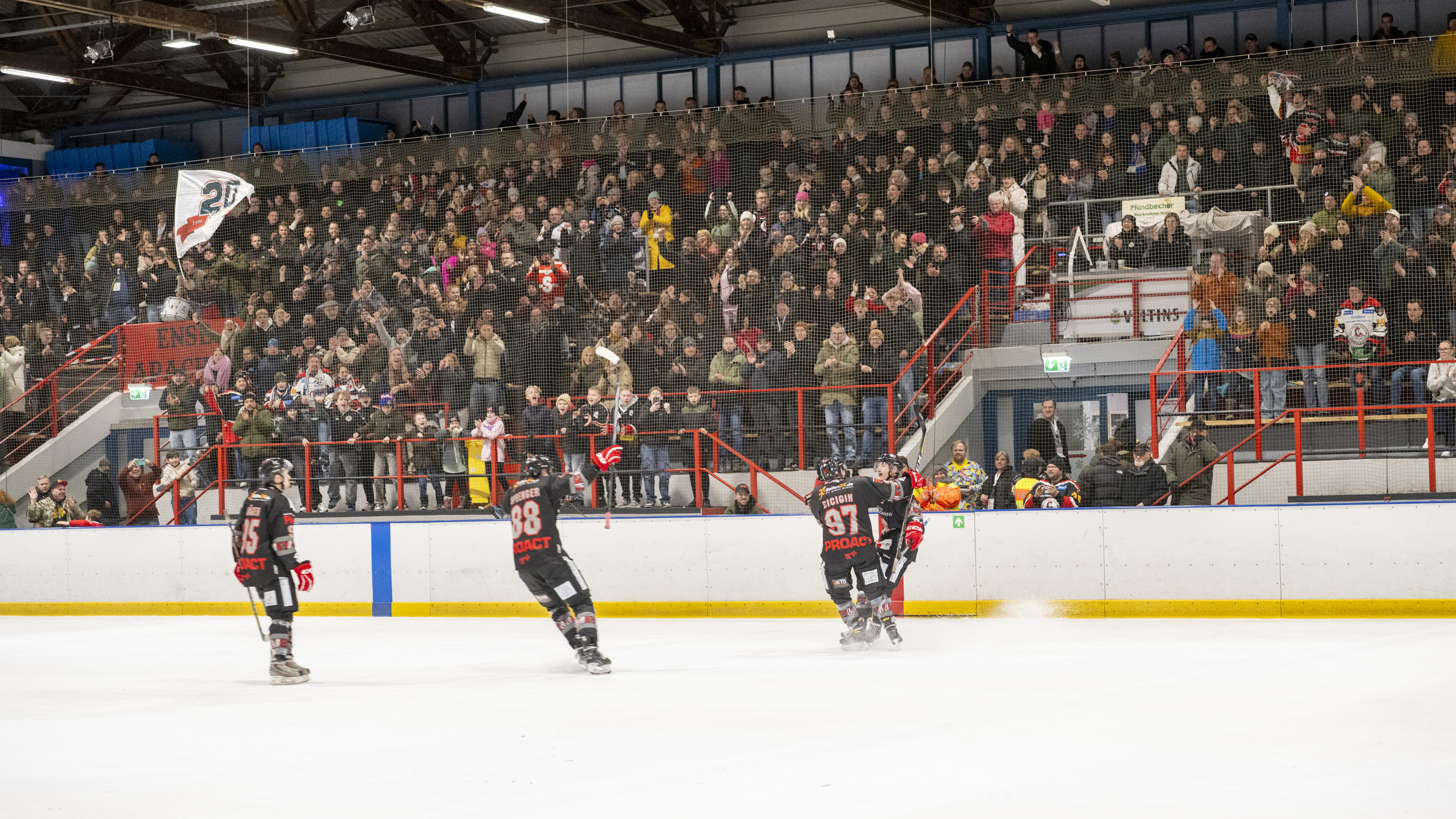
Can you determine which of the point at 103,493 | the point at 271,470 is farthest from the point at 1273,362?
the point at 103,493

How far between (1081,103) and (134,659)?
10.0m

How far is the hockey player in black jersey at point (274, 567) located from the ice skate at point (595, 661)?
5.70 feet

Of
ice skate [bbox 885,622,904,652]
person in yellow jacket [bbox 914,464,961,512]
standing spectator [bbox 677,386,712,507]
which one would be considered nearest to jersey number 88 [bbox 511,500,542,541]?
ice skate [bbox 885,622,904,652]

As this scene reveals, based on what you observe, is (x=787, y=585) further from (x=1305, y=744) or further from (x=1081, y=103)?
(x=1305, y=744)

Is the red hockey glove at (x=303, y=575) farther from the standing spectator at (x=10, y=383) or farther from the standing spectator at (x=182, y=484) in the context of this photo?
the standing spectator at (x=10, y=383)

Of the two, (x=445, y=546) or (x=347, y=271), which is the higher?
(x=347, y=271)

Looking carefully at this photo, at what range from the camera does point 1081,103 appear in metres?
14.9

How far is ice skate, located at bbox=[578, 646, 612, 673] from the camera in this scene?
9.40 metres

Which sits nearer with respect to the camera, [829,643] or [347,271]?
[829,643]

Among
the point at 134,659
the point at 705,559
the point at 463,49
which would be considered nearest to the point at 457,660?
the point at 134,659

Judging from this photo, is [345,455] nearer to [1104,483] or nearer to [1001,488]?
[1001,488]

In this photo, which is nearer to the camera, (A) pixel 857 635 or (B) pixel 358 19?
(A) pixel 857 635

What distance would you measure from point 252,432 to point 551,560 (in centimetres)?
876

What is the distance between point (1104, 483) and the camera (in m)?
13.2
